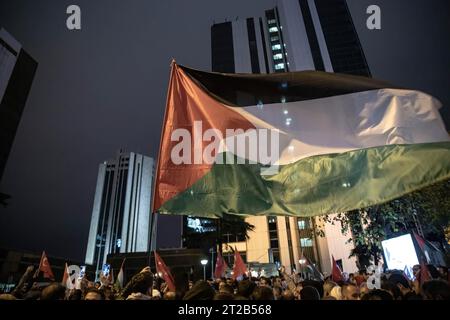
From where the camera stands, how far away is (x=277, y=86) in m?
5.07

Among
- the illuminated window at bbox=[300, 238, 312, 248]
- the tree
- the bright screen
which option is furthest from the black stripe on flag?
the illuminated window at bbox=[300, 238, 312, 248]

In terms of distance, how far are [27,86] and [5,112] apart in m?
15.9

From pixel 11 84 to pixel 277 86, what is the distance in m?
94.1

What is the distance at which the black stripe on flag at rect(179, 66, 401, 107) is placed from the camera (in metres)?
4.80

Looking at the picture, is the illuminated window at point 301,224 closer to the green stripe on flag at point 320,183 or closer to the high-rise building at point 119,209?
the green stripe on flag at point 320,183

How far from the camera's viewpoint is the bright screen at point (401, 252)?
10141mm

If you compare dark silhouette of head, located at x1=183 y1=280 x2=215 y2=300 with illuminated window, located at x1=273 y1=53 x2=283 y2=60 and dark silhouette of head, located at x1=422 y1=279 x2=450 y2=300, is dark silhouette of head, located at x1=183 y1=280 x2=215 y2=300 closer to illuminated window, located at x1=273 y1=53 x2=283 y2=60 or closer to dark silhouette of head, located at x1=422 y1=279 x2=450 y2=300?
dark silhouette of head, located at x1=422 y1=279 x2=450 y2=300

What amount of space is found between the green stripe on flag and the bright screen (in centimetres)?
793

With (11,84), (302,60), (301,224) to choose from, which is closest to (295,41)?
(302,60)

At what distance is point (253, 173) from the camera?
4543mm

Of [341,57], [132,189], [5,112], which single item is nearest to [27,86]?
[5,112]
